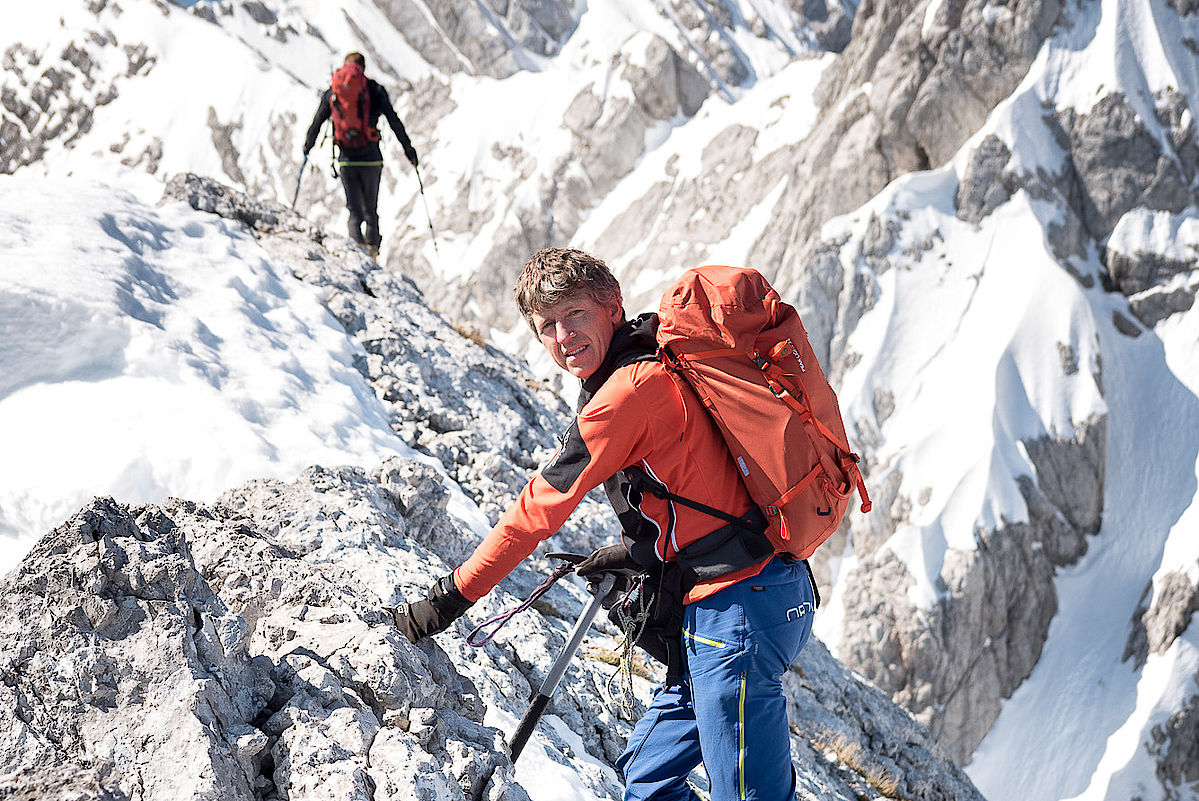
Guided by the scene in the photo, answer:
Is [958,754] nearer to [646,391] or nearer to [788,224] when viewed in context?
[788,224]

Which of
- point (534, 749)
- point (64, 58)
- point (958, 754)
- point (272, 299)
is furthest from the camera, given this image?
point (64, 58)

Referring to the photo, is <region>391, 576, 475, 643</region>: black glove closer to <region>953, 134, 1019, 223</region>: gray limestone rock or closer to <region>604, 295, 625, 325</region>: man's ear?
<region>604, 295, 625, 325</region>: man's ear

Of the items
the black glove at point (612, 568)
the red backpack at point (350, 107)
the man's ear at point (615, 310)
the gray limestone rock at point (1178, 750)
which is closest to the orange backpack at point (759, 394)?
the man's ear at point (615, 310)

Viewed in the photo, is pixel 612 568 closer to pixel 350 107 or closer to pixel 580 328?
pixel 580 328

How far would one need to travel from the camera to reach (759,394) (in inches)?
122

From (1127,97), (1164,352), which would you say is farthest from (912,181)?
(1164,352)

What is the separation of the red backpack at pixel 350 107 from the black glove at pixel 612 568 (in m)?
9.64

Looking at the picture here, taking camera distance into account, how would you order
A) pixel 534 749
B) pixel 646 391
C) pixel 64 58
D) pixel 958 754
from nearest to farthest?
pixel 646 391, pixel 534 749, pixel 958 754, pixel 64 58

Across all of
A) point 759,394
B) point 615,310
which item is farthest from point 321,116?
point 759,394

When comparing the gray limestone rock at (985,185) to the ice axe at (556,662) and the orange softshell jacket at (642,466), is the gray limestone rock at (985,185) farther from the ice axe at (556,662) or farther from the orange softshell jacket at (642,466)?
the orange softshell jacket at (642,466)

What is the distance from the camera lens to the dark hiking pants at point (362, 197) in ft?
39.3

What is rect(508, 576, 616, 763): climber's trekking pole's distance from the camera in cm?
380

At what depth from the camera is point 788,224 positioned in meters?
48.7

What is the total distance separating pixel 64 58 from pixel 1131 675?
112200 mm
